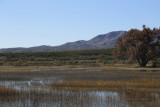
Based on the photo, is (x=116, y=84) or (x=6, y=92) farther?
(x=116, y=84)

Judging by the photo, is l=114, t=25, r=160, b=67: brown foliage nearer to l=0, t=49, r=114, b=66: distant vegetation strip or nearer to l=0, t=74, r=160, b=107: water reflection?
l=0, t=49, r=114, b=66: distant vegetation strip

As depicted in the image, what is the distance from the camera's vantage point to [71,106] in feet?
57.2

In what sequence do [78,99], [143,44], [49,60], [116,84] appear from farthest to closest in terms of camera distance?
[49,60] < [143,44] < [116,84] < [78,99]

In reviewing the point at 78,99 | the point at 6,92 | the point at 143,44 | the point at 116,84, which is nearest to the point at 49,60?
the point at 143,44

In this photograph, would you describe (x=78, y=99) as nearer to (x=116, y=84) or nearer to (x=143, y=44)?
(x=116, y=84)

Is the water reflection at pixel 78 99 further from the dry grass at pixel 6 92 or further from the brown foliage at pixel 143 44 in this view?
the brown foliage at pixel 143 44

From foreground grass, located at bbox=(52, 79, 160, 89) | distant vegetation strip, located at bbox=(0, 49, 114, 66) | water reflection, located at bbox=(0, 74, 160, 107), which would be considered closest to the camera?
water reflection, located at bbox=(0, 74, 160, 107)

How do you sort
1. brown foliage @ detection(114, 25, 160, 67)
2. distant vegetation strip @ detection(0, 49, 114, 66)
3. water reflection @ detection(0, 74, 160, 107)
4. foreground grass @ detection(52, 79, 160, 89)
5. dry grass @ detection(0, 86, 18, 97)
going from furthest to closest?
distant vegetation strip @ detection(0, 49, 114, 66) < brown foliage @ detection(114, 25, 160, 67) < foreground grass @ detection(52, 79, 160, 89) < dry grass @ detection(0, 86, 18, 97) < water reflection @ detection(0, 74, 160, 107)

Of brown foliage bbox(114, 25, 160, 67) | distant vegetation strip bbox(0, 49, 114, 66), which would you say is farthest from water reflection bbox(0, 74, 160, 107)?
distant vegetation strip bbox(0, 49, 114, 66)

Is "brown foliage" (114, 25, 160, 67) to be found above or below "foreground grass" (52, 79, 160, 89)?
above

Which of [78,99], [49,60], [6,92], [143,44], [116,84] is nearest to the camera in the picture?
[78,99]

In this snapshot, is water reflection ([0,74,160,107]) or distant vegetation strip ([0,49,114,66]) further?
distant vegetation strip ([0,49,114,66])

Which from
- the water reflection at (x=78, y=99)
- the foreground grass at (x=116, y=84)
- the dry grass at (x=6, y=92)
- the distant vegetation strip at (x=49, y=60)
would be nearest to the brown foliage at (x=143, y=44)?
the distant vegetation strip at (x=49, y=60)

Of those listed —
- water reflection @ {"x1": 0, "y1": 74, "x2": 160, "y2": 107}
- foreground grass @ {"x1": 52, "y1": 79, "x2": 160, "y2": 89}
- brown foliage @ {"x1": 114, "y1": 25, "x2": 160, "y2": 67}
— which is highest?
brown foliage @ {"x1": 114, "y1": 25, "x2": 160, "y2": 67}
